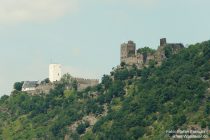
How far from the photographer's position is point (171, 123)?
184 meters

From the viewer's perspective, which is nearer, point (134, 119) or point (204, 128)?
point (204, 128)

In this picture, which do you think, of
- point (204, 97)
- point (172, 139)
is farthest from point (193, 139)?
point (204, 97)

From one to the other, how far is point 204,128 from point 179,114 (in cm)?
753

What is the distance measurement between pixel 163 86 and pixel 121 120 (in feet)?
27.0

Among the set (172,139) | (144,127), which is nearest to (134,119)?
(144,127)

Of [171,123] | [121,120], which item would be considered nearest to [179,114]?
[171,123]

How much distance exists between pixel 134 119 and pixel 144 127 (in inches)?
139

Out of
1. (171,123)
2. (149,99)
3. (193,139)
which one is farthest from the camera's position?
(149,99)

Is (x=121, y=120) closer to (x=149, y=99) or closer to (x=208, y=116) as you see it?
(x=149, y=99)

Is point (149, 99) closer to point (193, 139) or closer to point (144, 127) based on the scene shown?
point (144, 127)

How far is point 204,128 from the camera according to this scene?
178375 mm

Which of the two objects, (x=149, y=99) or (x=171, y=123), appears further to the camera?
(x=149, y=99)

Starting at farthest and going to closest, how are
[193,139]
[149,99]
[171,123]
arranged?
1. [149,99]
2. [171,123]
3. [193,139]

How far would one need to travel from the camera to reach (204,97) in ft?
621
